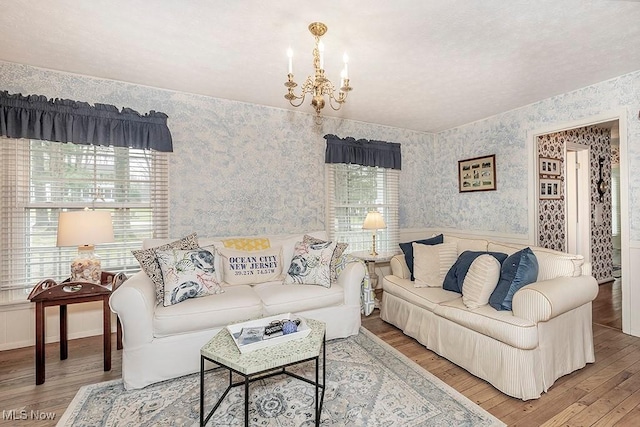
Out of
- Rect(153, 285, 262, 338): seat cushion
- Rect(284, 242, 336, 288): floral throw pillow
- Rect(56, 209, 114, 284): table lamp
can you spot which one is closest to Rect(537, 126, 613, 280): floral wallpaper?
Rect(284, 242, 336, 288): floral throw pillow

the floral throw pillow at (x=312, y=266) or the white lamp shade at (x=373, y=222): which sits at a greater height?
the white lamp shade at (x=373, y=222)

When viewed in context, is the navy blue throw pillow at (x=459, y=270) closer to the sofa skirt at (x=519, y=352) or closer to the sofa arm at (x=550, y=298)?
the sofa skirt at (x=519, y=352)

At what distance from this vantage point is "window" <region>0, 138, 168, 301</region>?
2.65 m

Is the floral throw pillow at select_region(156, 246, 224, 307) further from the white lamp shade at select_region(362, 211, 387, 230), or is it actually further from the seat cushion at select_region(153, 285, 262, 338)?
the white lamp shade at select_region(362, 211, 387, 230)

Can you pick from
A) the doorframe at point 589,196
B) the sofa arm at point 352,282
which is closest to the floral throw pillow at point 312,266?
the sofa arm at point 352,282

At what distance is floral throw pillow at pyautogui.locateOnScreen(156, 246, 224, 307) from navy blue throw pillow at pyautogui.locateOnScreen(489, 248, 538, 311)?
7.10 ft

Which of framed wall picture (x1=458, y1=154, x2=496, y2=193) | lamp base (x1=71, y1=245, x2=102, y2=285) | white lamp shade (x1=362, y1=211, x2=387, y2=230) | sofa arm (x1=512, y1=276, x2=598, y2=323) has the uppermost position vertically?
framed wall picture (x1=458, y1=154, x2=496, y2=193)

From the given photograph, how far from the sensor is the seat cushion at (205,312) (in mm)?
2131

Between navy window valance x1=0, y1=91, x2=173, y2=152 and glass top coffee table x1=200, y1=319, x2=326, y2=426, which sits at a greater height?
navy window valance x1=0, y1=91, x2=173, y2=152

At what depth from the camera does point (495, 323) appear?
6.61ft

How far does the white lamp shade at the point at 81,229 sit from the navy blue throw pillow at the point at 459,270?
2882mm

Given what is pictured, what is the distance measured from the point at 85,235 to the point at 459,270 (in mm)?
3055

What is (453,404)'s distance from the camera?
187 centimetres

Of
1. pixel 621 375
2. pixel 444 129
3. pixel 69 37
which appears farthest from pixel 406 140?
pixel 69 37
